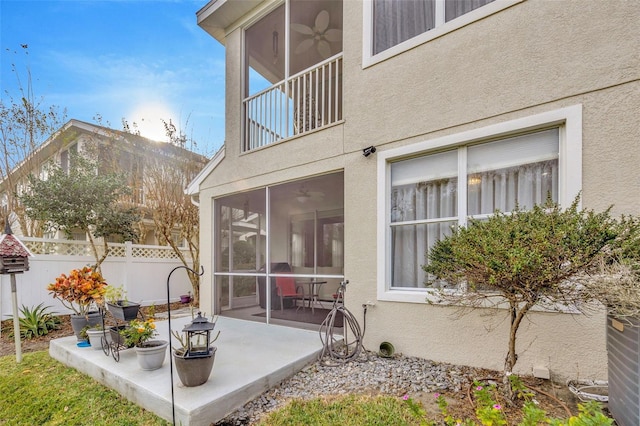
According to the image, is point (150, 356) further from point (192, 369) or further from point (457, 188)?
point (457, 188)

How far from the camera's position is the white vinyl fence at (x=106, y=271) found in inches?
305

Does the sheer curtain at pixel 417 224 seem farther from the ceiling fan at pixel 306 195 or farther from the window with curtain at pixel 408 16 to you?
the ceiling fan at pixel 306 195

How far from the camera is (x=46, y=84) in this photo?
10.3 m

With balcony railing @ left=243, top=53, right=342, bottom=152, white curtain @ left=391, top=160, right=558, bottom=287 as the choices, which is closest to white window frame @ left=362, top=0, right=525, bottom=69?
balcony railing @ left=243, top=53, right=342, bottom=152

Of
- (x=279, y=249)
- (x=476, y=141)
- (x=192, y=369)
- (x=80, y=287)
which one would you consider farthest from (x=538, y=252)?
(x=279, y=249)

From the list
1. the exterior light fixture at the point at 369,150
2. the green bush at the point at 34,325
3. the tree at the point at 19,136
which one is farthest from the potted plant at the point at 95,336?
the tree at the point at 19,136

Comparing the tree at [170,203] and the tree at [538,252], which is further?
the tree at [170,203]

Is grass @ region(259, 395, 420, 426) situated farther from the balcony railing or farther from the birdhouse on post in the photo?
the birdhouse on post

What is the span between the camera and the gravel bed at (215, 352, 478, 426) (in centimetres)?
328

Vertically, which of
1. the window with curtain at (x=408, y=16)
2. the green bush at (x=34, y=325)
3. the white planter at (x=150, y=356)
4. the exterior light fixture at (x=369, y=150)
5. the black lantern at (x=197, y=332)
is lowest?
the green bush at (x=34, y=325)

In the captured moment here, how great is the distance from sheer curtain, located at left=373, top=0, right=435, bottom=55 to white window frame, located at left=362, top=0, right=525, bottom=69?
0.10m

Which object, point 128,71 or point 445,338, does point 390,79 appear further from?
point 128,71

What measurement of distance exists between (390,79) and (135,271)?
9498mm

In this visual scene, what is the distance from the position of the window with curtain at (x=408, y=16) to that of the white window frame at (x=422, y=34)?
7 centimetres
